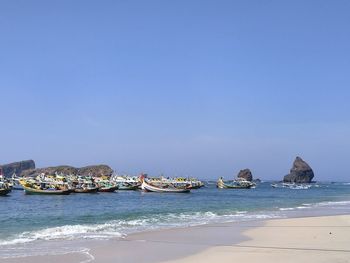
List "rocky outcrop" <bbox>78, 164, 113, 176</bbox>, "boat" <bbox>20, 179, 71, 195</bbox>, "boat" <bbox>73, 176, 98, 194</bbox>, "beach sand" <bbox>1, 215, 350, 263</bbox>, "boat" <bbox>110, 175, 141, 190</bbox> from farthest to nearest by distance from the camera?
1. "rocky outcrop" <bbox>78, 164, 113, 176</bbox>
2. "boat" <bbox>110, 175, 141, 190</bbox>
3. "boat" <bbox>73, 176, 98, 194</bbox>
4. "boat" <bbox>20, 179, 71, 195</bbox>
5. "beach sand" <bbox>1, 215, 350, 263</bbox>

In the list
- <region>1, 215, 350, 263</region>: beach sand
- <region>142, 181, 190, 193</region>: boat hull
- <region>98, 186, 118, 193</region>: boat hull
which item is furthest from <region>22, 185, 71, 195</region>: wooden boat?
<region>1, 215, 350, 263</region>: beach sand

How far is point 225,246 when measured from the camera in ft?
47.5

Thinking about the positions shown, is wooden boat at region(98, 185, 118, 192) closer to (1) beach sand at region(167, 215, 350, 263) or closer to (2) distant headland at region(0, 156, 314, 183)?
(1) beach sand at region(167, 215, 350, 263)

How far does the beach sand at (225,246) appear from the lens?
12141 mm

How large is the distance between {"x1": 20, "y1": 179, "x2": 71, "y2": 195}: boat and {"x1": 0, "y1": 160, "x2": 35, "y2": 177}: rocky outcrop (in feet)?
407

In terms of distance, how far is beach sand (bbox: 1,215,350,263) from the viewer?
1214cm

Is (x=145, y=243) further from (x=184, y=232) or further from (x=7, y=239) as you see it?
(x=7, y=239)

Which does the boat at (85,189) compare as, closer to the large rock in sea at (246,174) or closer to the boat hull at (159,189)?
the boat hull at (159,189)

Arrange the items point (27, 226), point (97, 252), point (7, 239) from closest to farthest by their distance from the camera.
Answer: point (97, 252) < point (7, 239) < point (27, 226)

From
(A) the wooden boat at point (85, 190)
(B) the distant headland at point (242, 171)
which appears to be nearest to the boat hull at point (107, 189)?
(A) the wooden boat at point (85, 190)

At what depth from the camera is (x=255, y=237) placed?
16688 millimetres

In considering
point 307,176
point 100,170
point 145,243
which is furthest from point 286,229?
point 307,176

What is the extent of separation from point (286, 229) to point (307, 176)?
167580 mm

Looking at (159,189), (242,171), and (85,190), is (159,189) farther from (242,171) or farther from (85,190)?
(242,171)
